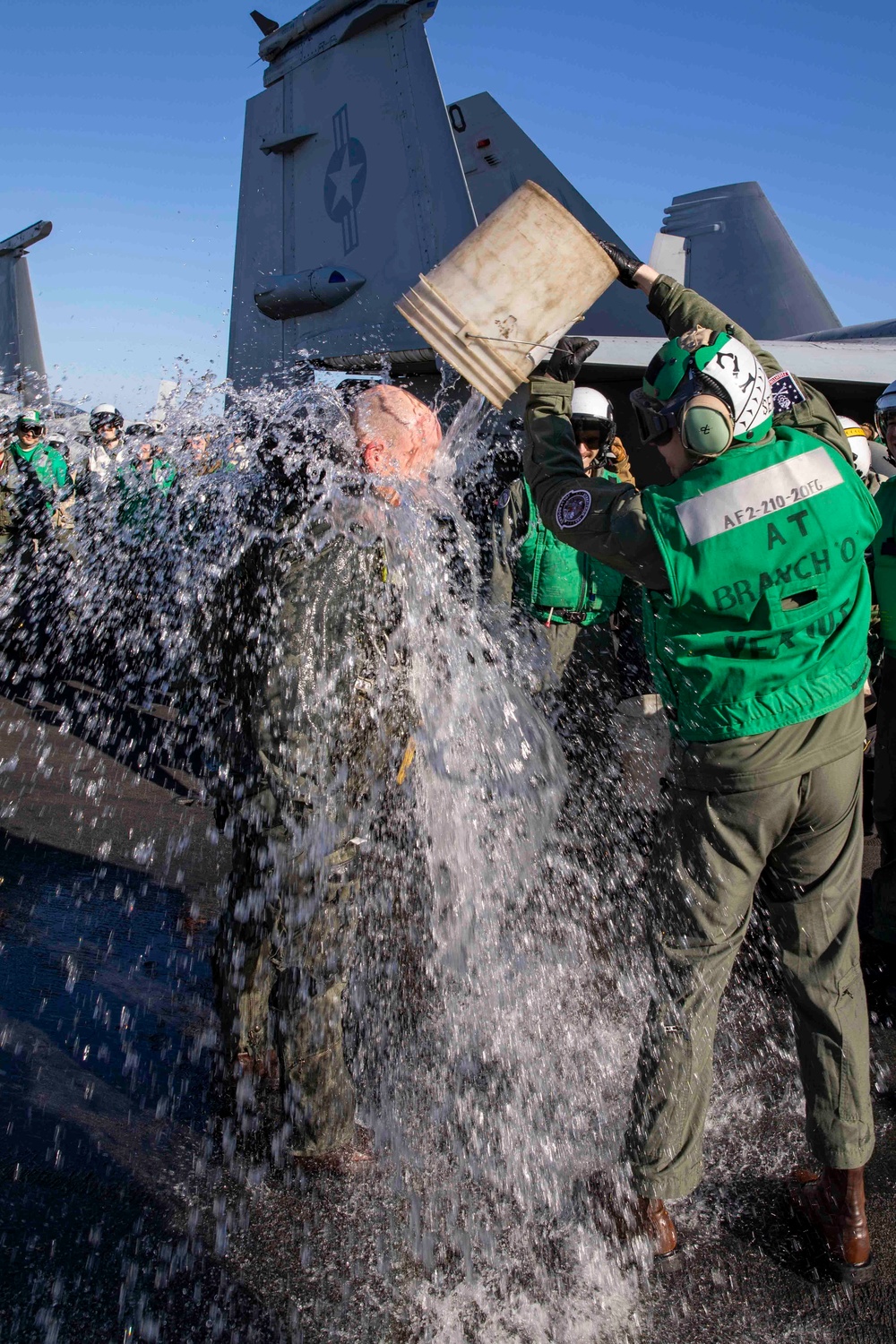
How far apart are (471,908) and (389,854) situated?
471 mm

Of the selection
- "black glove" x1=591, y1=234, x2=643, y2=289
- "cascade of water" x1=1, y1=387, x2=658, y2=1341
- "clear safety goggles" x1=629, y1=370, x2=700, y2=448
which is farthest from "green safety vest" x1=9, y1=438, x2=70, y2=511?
"clear safety goggles" x1=629, y1=370, x2=700, y2=448

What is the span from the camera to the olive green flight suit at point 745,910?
1.96 meters

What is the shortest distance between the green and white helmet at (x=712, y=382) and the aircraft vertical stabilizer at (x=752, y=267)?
420 inches

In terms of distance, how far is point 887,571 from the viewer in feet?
11.4

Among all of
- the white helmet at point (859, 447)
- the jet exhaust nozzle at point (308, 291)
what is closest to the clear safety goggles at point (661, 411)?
the white helmet at point (859, 447)

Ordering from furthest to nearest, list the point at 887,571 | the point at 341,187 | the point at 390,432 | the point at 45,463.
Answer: the point at 341,187
the point at 45,463
the point at 887,571
the point at 390,432

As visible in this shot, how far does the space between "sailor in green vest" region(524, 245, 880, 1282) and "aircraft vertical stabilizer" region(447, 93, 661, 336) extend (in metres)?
8.34

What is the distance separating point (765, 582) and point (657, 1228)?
151cm

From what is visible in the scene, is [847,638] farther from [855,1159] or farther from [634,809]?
[634,809]

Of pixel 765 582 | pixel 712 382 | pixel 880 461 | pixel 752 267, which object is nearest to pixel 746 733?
pixel 765 582

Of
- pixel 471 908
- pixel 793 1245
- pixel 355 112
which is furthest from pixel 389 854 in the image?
pixel 355 112

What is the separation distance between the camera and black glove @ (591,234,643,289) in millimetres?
2383

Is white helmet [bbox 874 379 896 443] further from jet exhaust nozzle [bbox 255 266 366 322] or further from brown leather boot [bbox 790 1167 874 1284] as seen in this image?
jet exhaust nozzle [bbox 255 266 366 322]

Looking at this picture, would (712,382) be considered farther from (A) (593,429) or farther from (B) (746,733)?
(A) (593,429)
